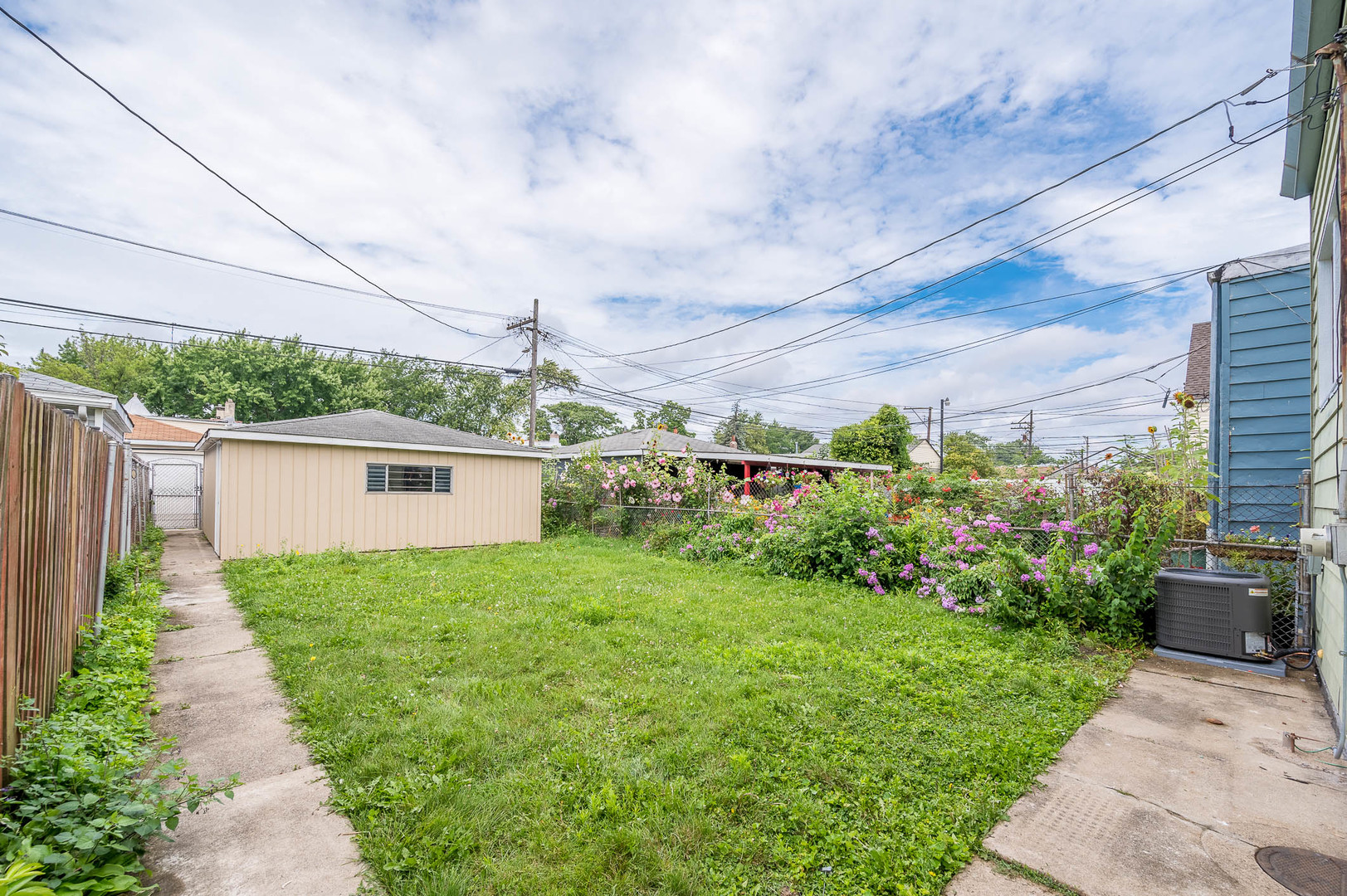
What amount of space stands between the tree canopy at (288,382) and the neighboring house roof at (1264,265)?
1949 cm

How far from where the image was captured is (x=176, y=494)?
16.1 m

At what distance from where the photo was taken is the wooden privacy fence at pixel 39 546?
1.93 meters

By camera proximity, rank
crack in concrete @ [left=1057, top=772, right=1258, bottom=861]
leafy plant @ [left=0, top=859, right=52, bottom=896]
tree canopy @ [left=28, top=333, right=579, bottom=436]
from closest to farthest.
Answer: leafy plant @ [left=0, top=859, right=52, bottom=896] → crack in concrete @ [left=1057, top=772, right=1258, bottom=861] → tree canopy @ [left=28, top=333, right=579, bottom=436]

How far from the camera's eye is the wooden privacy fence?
6.35ft

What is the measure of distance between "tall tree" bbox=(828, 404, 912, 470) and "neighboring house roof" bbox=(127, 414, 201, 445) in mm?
23302

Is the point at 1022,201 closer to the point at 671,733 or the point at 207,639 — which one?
the point at 671,733

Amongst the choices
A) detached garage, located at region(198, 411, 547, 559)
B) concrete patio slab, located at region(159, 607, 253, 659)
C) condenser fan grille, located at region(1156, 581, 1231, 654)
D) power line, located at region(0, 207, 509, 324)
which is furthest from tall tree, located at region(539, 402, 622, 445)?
condenser fan grille, located at region(1156, 581, 1231, 654)

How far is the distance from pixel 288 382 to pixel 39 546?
28634mm

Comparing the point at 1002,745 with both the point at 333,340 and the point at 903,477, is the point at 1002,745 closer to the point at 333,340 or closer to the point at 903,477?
the point at 903,477

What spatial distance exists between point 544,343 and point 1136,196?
14.9 m

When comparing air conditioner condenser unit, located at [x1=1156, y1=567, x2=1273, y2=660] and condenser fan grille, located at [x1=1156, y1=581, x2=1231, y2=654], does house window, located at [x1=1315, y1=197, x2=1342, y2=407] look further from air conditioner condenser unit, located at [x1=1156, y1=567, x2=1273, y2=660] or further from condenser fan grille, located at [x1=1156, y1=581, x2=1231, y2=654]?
condenser fan grille, located at [x1=1156, y1=581, x2=1231, y2=654]

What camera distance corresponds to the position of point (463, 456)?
11289mm

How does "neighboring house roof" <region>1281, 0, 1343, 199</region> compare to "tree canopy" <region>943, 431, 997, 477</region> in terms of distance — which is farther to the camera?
"tree canopy" <region>943, 431, 997, 477</region>

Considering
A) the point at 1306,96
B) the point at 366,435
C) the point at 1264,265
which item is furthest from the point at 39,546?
the point at 1264,265
